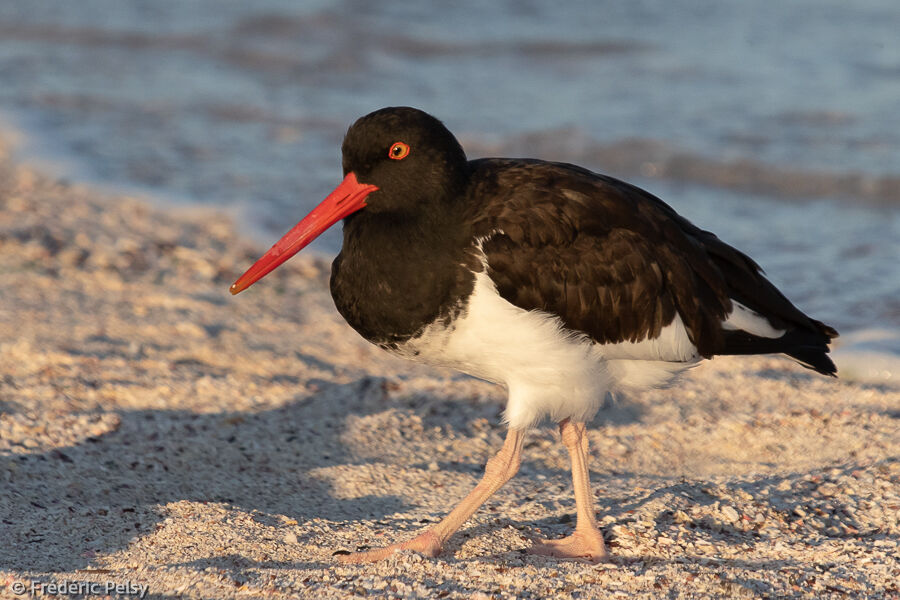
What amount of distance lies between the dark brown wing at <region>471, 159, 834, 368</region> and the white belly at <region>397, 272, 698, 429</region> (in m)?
0.06

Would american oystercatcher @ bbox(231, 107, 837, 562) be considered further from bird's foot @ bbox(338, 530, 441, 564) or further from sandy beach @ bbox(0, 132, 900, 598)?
sandy beach @ bbox(0, 132, 900, 598)

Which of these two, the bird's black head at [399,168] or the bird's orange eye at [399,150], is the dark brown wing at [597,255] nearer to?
the bird's black head at [399,168]

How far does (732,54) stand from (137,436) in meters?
11.0

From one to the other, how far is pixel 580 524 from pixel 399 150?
1668 mm

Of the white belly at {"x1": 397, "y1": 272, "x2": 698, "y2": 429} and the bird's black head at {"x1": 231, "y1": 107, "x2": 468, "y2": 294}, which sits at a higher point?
the bird's black head at {"x1": 231, "y1": 107, "x2": 468, "y2": 294}

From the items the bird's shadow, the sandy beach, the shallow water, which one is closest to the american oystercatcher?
the sandy beach

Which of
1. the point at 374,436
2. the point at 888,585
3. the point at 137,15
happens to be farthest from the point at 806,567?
the point at 137,15

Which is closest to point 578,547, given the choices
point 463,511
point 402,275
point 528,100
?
point 463,511

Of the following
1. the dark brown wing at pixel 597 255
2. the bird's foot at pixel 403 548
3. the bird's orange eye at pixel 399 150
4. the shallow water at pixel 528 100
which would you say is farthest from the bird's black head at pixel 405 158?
the shallow water at pixel 528 100

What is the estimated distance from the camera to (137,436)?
5.36 metres

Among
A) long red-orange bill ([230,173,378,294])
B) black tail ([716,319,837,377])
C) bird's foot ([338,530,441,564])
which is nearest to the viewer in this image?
bird's foot ([338,530,441,564])

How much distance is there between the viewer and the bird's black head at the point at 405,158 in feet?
13.9

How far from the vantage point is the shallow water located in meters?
9.74

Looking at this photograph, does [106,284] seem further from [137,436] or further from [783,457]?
[783,457]
